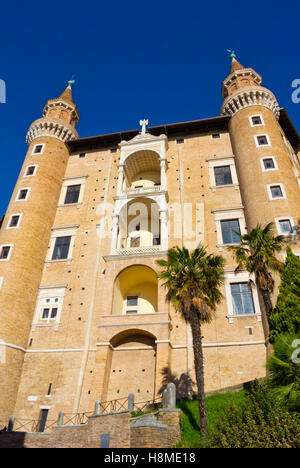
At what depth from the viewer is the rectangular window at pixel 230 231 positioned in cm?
2795

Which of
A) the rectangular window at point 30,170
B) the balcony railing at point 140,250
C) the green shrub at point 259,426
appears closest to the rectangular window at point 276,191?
the balcony railing at point 140,250

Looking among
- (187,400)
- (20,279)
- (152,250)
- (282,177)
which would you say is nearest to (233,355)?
(187,400)

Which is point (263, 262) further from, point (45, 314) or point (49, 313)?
point (45, 314)

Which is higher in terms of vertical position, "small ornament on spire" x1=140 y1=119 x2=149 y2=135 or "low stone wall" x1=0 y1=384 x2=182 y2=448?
"small ornament on spire" x1=140 y1=119 x2=149 y2=135

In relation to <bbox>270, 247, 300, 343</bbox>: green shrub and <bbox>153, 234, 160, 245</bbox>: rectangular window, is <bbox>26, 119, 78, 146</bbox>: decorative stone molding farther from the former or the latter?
<bbox>270, 247, 300, 343</bbox>: green shrub

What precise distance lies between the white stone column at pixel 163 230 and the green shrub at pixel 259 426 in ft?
42.6

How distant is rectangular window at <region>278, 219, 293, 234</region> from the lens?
25094mm

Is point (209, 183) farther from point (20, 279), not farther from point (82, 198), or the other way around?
point (20, 279)

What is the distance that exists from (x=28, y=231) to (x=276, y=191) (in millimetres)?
20468

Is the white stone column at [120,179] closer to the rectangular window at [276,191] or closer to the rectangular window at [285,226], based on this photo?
the rectangular window at [276,191]

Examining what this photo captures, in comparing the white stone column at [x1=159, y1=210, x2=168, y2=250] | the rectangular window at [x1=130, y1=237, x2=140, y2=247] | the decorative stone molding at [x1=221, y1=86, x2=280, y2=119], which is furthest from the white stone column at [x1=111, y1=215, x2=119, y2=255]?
the decorative stone molding at [x1=221, y1=86, x2=280, y2=119]

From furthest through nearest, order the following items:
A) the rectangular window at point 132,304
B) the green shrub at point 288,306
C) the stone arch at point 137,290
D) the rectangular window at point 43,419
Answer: the rectangular window at point 132,304 < the stone arch at point 137,290 < the rectangular window at point 43,419 < the green shrub at point 288,306

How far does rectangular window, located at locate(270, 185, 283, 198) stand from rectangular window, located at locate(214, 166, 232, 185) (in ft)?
14.2

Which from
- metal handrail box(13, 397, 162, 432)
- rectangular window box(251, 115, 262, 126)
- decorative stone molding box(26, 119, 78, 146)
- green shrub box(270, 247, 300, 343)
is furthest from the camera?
decorative stone molding box(26, 119, 78, 146)
